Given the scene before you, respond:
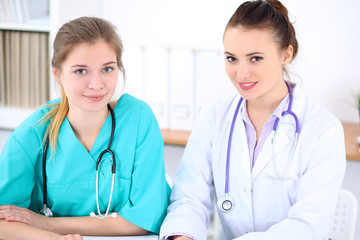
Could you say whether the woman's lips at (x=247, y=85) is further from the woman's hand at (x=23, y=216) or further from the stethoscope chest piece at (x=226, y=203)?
the woman's hand at (x=23, y=216)

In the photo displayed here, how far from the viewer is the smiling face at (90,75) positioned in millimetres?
1427

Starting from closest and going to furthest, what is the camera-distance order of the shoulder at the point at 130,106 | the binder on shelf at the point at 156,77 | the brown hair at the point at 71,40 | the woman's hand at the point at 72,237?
1. the woman's hand at the point at 72,237
2. the brown hair at the point at 71,40
3. the shoulder at the point at 130,106
4. the binder on shelf at the point at 156,77

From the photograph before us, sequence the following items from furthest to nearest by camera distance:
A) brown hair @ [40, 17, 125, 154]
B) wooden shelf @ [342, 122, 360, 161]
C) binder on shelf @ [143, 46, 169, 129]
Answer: binder on shelf @ [143, 46, 169, 129] < wooden shelf @ [342, 122, 360, 161] < brown hair @ [40, 17, 125, 154]

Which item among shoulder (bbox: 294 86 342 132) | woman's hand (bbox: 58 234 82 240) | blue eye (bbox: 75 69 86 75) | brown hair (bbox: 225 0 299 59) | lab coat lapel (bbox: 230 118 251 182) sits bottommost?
woman's hand (bbox: 58 234 82 240)

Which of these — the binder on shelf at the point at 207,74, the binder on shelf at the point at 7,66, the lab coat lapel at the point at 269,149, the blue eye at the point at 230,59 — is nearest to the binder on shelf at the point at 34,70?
the binder on shelf at the point at 7,66

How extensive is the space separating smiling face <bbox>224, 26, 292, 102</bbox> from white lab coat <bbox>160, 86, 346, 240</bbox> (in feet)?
0.42

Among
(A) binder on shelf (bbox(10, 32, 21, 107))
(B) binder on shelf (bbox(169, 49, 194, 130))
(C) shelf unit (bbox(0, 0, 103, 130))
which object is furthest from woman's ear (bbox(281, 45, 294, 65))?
(A) binder on shelf (bbox(10, 32, 21, 107))

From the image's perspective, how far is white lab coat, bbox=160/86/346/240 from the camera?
1.42 meters

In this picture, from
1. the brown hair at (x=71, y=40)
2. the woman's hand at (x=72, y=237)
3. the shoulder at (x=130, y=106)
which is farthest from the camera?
the shoulder at (x=130, y=106)

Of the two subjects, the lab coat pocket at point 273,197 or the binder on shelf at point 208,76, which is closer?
the lab coat pocket at point 273,197

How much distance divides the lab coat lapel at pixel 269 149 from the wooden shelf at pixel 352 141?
733 millimetres

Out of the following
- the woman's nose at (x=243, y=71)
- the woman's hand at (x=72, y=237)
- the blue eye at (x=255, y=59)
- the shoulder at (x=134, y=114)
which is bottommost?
the woman's hand at (x=72, y=237)

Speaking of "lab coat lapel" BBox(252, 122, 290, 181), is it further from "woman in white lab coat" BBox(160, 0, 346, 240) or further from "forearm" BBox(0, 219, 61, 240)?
"forearm" BBox(0, 219, 61, 240)

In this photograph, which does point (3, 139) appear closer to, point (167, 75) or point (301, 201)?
point (167, 75)
